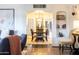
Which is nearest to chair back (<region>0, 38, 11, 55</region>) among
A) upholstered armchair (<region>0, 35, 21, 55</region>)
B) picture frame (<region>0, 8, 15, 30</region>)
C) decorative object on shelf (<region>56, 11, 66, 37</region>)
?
upholstered armchair (<region>0, 35, 21, 55</region>)

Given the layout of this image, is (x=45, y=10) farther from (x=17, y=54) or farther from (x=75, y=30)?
(x=17, y=54)

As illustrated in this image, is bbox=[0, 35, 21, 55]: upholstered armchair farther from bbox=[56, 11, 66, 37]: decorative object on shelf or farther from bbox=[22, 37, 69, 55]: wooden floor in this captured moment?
bbox=[56, 11, 66, 37]: decorative object on shelf

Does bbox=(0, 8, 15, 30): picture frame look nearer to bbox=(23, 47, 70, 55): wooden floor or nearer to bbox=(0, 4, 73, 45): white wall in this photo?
bbox=(0, 4, 73, 45): white wall

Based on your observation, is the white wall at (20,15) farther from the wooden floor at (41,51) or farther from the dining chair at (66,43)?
the dining chair at (66,43)

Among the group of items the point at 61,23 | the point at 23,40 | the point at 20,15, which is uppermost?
the point at 20,15

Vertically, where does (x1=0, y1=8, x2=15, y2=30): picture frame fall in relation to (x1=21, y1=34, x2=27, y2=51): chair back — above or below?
above

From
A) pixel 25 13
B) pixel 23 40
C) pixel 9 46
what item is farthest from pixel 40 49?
pixel 25 13

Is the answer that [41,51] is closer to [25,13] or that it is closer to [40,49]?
[40,49]

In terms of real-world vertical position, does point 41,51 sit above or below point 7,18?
below

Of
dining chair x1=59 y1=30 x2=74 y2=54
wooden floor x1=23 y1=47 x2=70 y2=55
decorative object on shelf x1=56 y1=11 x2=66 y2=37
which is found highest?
decorative object on shelf x1=56 y1=11 x2=66 y2=37

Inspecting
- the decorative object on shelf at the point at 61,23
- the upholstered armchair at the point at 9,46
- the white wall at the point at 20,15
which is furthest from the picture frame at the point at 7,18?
the decorative object on shelf at the point at 61,23
